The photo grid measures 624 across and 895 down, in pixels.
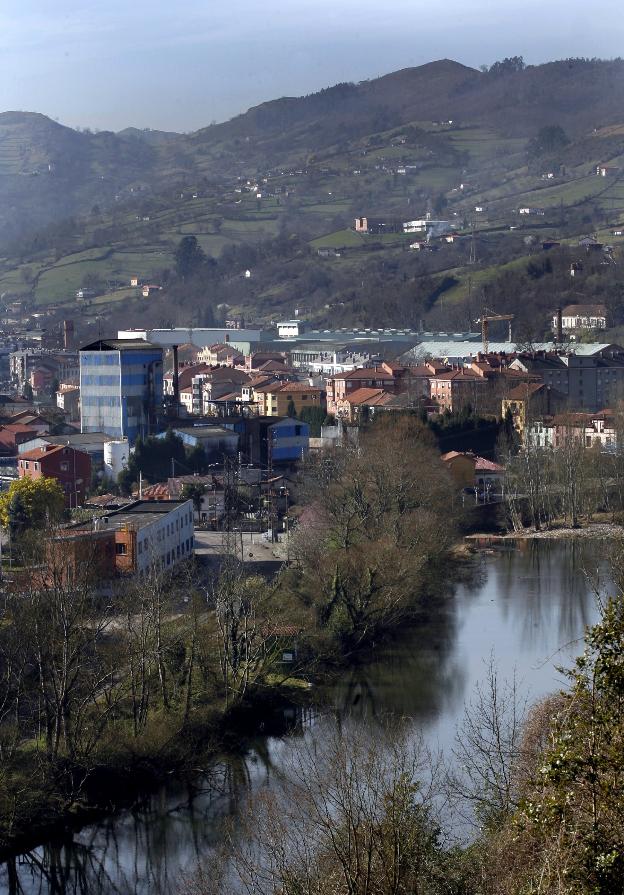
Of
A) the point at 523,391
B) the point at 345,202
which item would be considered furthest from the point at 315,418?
the point at 345,202

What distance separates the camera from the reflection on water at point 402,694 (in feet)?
17.1

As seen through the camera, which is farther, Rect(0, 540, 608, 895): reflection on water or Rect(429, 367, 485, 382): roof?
Rect(429, 367, 485, 382): roof

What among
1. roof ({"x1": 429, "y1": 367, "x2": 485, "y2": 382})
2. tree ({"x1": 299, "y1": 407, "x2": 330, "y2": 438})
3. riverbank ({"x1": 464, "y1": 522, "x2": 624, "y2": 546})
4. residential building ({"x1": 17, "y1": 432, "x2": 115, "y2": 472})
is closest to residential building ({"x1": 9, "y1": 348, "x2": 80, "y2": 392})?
roof ({"x1": 429, "y1": 367, "x2": 485, "y2": 382})

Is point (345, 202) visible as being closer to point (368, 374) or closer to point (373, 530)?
point (368, 374)

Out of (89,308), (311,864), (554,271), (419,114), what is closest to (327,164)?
(419,114)

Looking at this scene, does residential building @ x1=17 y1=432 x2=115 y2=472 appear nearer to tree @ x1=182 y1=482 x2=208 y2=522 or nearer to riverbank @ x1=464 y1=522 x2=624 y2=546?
tree @ x1=182 y1=482 x2=208 y2=522

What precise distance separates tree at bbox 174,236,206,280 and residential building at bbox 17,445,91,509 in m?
24.8

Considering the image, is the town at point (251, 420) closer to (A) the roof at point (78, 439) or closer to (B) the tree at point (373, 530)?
(A) the roof at point (78, 439)

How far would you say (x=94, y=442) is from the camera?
13.9 m

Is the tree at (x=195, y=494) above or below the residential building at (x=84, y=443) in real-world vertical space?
below

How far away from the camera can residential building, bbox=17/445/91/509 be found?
40.0ft

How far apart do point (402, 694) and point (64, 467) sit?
5.83m

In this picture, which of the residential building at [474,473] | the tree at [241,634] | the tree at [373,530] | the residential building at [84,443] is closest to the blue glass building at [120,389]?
the residential building at [84,443]

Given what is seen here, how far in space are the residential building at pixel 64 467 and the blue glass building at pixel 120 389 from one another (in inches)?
76.1
